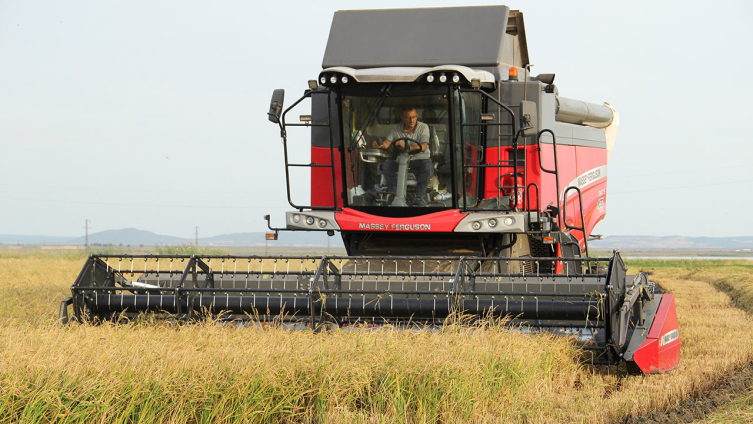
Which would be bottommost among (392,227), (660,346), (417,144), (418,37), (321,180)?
(660,346)

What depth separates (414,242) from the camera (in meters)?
6.49

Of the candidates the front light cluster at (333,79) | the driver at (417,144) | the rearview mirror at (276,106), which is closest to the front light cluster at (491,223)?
the driver at (417,144)

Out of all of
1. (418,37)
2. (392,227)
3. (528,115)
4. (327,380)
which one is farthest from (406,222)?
(327,380)

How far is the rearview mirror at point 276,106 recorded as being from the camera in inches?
243

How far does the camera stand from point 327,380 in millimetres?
3320

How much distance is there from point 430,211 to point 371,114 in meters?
0.98

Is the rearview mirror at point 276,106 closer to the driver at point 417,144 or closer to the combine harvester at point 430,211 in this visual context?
the combine harvester at point 430,211

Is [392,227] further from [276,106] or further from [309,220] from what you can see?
[276,106]

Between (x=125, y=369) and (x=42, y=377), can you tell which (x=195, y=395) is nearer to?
(x=125, y=369)

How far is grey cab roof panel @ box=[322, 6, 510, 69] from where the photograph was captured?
6504mm

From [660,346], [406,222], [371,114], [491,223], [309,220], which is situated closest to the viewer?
[660,346]

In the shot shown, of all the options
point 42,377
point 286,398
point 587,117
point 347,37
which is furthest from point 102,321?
point 587,117

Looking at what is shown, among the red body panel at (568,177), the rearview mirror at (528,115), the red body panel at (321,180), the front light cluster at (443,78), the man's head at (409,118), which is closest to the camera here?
the front light cluster at (443,78)

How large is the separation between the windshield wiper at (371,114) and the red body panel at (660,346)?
2734mm
